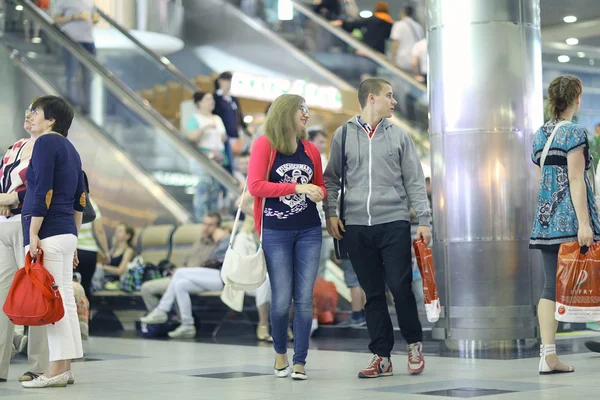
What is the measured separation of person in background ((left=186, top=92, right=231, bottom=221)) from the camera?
1241 cm

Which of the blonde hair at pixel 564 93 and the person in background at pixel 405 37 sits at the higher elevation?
the person in background at pixel 405 37

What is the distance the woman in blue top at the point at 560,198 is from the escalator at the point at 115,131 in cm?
687

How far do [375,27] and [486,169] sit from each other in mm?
10461

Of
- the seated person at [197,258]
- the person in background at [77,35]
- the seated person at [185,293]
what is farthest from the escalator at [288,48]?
the seated person at [185,293]

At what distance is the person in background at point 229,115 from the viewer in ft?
44.9

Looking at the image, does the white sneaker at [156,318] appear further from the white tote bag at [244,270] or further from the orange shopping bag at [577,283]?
the orange shopping bag at [577,283]

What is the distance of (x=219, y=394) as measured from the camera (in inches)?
197

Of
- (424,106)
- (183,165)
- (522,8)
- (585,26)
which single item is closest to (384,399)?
(522,8)

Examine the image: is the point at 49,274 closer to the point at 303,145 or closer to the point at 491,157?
the point at 303,145

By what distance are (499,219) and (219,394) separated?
8.87 ft

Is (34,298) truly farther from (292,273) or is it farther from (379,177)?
(379,177)

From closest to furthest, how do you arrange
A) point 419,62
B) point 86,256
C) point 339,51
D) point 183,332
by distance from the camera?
point 86,256 → point 183,332 → point 419,62 → point 339,51

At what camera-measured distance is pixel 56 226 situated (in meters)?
5.44

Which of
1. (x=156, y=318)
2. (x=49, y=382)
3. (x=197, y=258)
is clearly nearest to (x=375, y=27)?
(x=197, y=258)
